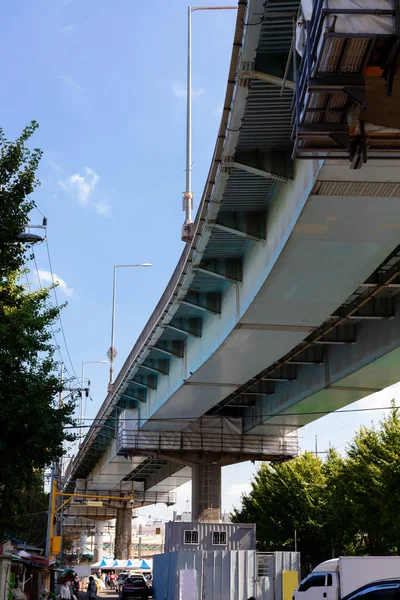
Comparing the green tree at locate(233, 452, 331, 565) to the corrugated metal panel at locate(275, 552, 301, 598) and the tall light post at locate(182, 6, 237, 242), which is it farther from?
the tall light post at locate(182, 6, 237, 242)

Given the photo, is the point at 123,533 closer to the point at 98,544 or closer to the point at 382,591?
the point at 98,544

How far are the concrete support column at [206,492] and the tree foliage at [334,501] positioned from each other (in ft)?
24.2

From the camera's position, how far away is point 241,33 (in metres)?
11.9

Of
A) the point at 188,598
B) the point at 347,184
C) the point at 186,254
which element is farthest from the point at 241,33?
the point at 188,598

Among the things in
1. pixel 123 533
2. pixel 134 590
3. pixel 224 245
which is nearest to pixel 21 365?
pixel 224 245

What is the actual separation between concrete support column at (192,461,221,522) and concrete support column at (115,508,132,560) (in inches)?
1872

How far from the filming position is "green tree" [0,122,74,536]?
57.5 feet

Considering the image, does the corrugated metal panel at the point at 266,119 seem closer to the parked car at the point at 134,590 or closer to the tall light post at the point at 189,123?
the tall light post at the point at 189,123

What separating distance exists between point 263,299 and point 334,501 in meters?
30.4

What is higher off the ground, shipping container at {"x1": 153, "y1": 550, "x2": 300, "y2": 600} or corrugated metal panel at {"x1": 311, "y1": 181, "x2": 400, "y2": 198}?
corrugated metal panel at {"x1": 311, "y1": 181, "x2": 400, "y2": 198}

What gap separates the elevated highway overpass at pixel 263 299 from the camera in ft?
44.1

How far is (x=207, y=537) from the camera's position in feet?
114

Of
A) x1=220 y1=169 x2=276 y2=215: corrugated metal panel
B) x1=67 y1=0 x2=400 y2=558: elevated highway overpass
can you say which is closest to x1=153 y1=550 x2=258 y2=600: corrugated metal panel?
x1=67 y1=0 x2=400 y2=558: elevated highway overpass

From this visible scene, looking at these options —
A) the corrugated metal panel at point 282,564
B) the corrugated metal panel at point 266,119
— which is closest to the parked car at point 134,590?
the corrugated metal panel at point 282,564
